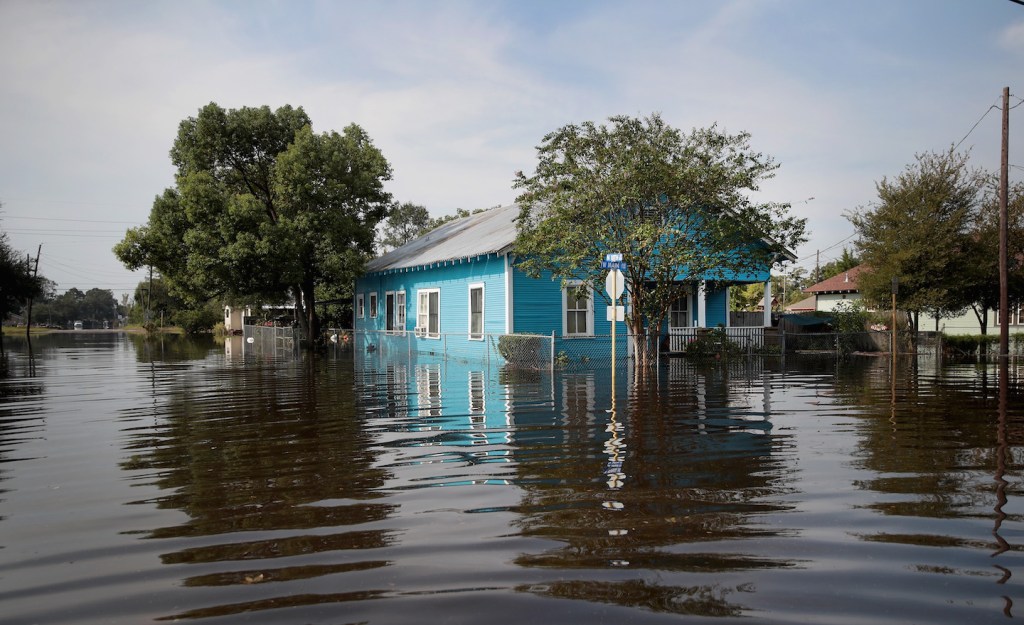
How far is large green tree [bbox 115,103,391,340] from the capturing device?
32.6m

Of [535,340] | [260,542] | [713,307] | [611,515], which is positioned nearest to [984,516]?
[611,515]

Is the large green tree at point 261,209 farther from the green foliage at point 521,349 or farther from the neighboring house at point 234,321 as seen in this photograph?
the neighboring house at point 234,321

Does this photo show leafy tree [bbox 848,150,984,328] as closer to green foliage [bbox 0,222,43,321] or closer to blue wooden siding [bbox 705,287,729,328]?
blue wooden siding [bbox 705,287,729,328]

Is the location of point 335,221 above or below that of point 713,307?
above

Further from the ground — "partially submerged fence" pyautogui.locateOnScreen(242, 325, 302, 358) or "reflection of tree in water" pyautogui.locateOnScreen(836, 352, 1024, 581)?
"partially submerged fence" pyautogui.locateOnScreen(242, 325, 302, 358)

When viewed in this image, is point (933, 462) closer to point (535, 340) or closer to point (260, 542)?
point (260, 542)

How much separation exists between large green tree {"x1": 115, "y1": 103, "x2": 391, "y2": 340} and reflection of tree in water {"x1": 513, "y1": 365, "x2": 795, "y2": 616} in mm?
23569

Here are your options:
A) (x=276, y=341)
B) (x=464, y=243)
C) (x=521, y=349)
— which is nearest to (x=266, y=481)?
(x=521, y=349)

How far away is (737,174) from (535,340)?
6.93 meters

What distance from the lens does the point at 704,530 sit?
5.78m

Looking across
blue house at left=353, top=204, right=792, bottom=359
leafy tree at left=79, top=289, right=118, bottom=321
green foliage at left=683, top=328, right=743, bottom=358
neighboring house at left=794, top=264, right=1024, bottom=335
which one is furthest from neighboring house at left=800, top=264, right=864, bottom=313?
leafy tree at left=79, top=289, right=118, bottom=321

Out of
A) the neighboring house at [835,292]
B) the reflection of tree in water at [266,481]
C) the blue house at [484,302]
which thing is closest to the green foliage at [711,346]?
the blue house at [484,302]

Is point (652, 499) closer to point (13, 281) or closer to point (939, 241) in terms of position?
point (939, 241)

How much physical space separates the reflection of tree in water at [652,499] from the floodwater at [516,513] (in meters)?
0.03
